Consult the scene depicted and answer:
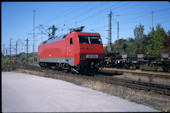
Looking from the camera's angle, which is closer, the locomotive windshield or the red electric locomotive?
the red electric locomotive

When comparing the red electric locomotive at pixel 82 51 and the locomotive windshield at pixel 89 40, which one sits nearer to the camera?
the red electric locomotive at pixel 82 51

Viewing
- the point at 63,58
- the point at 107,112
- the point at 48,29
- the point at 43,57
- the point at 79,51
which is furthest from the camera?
the point at 48,29

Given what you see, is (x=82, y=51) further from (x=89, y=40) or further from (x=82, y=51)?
(x=89, y=40)

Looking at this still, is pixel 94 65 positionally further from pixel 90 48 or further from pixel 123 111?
pixel 123 111

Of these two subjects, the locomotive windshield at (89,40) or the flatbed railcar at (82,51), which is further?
the locomotive windshield at (89,40)

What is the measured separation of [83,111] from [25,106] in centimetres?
194

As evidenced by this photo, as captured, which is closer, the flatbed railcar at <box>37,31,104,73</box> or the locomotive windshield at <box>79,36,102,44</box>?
the flatbed railcar at <box>37,31,104,73</box>

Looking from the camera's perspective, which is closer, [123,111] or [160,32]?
[123,111]

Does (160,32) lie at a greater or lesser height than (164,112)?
greater

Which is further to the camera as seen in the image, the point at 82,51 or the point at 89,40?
the point at 89,40

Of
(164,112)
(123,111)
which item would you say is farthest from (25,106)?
(164,112)

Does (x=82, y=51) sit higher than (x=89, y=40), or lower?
lower

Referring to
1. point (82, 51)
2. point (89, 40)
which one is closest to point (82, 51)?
point (82, 51)

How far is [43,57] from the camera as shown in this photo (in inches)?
961
